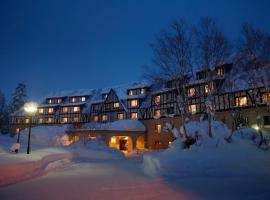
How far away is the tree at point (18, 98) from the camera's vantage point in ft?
235

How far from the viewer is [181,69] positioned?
846 inches

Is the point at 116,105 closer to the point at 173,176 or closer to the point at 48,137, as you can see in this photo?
the point at 48,137

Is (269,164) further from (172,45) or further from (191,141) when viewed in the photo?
(172,45)

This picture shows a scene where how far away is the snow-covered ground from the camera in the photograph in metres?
9.72

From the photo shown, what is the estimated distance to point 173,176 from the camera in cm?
1466

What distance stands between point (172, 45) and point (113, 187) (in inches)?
565

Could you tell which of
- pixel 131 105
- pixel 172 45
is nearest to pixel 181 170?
pixel 172 45

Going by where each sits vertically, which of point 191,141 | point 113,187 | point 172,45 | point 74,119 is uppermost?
point 172,45

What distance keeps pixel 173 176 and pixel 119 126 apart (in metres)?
30.5

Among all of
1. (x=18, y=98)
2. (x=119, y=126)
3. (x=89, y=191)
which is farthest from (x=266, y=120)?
(x=18, y=98)

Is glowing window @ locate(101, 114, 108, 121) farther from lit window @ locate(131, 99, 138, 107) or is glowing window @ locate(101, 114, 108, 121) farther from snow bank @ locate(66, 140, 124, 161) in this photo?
snow bank @ locate(66, 140, 124, 161)

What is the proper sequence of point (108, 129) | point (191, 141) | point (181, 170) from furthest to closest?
1. point (108, 129)
2. point (191, 141)
3. point (181, 170)

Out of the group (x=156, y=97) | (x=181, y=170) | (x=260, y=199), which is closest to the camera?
(x=260, y=199)

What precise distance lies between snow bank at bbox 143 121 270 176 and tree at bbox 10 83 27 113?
206 feet
